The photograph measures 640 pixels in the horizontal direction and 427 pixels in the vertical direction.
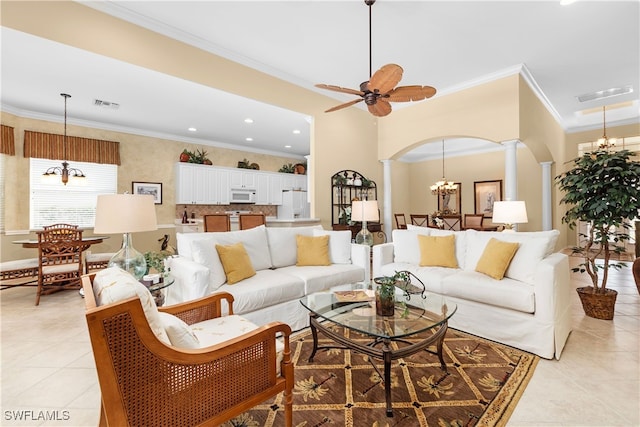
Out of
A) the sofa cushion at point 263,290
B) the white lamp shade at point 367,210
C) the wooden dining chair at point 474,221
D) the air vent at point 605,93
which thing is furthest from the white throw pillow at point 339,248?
the air vent at point 605,93

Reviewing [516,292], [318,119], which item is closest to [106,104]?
[318,119]

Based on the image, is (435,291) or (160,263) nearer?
(160,263)

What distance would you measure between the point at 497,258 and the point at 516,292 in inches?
15.6

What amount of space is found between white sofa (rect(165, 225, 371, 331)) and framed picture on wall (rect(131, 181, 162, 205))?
4.01 m

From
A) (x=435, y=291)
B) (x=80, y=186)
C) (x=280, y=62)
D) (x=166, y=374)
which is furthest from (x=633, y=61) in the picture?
(x=80, y=186)

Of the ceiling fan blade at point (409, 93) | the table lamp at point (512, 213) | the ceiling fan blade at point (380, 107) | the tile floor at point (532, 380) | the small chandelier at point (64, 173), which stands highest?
the ceiling fan blade at point (409, 93)

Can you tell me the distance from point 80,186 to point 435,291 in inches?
257

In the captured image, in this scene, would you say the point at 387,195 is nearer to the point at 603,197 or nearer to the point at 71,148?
the point at 603,197

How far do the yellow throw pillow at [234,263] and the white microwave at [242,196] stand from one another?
15.7 feet

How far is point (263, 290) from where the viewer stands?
2.62 meters

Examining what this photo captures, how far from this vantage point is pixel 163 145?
21.5 feet

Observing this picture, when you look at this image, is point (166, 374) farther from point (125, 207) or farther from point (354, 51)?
point (354, 51)

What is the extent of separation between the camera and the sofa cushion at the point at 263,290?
8.20ft

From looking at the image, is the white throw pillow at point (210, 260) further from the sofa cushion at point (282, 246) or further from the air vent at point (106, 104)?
the air vent at point (106, 104)
